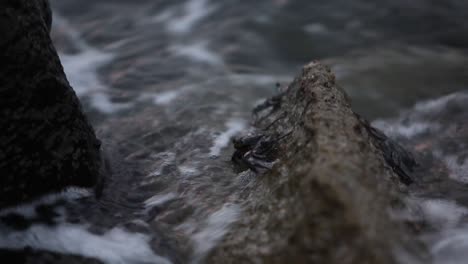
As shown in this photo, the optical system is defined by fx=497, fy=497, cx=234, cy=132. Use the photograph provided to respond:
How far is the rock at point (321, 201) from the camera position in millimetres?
1945

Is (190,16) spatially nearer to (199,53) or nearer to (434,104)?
(199,53)

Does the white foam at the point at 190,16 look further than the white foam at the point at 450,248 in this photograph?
Yes

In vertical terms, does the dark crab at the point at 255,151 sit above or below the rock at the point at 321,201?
above

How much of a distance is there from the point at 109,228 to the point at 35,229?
0.41 metres

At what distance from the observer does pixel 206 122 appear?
175 inches

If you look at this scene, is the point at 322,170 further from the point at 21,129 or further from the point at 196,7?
the point at 196,7

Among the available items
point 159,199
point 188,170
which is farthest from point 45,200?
point 188,170

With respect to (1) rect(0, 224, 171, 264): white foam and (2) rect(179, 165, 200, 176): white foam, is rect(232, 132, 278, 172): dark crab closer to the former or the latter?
(2) rect(179, 165, 200, 176): white foam

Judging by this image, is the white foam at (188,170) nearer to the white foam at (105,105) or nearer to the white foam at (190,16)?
the white foam at (105,105)

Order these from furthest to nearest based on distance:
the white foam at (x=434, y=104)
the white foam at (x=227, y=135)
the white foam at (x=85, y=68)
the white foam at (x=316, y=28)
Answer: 1. the white foam at (x=316, y=28)
2. the white foam at (x=85, y=68)
3. the white foam at (x=434, y=104)
4. the white foam at (x=227, y=135)

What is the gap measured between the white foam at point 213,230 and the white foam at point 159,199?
0.39 m

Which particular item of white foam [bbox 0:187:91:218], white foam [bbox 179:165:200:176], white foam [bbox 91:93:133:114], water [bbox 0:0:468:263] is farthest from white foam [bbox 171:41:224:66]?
white foam [bbox 0:187:91:218]

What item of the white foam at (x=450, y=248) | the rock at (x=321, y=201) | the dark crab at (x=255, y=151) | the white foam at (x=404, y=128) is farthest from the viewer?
the white foam at (x=404, y=128)

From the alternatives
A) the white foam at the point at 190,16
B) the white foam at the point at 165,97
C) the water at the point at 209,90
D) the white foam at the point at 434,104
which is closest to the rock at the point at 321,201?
the water at the point at 209,90
